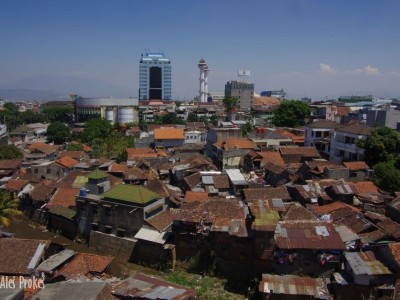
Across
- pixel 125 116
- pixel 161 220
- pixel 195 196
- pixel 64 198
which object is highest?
pixel 125 116

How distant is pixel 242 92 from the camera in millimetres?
128125

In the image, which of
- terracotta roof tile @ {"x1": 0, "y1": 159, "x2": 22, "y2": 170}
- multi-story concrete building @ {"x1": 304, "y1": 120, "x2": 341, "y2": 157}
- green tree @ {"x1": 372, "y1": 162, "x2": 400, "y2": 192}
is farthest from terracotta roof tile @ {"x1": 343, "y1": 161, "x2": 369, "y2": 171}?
terracotta roof tile @ {"x1": 0, "y1": 159, "x2": 22, "y2": 170}

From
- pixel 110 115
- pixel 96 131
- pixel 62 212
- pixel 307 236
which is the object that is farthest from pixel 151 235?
pixel 110 115

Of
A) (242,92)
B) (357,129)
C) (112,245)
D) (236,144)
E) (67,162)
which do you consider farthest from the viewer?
(242,92)

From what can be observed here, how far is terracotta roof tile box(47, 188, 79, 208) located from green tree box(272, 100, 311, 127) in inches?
1764

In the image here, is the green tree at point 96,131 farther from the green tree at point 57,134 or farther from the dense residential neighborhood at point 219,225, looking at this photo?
the dense residential neighborhood at point 219,225

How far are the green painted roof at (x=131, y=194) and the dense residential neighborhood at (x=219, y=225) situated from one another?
12 centimetres

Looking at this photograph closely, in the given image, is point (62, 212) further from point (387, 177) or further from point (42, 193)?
point (387, 177)

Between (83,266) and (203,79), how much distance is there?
127336mm

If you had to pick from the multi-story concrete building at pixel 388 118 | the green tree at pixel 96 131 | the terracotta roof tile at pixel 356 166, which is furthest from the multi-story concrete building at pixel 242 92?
the terracotta roof tile at pixel 356 166

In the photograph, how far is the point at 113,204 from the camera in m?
24.5

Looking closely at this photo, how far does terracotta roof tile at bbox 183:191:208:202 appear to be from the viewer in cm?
2794

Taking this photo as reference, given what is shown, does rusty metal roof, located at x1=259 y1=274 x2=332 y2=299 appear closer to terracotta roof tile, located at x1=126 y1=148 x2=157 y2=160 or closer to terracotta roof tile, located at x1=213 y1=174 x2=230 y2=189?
terracotta roof tile, located at x1=213 y1=174 x2=230 y2=189

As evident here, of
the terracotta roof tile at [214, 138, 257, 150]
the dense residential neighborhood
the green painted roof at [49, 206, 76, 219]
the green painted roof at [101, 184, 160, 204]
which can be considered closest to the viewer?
the dense residential neighborhood
